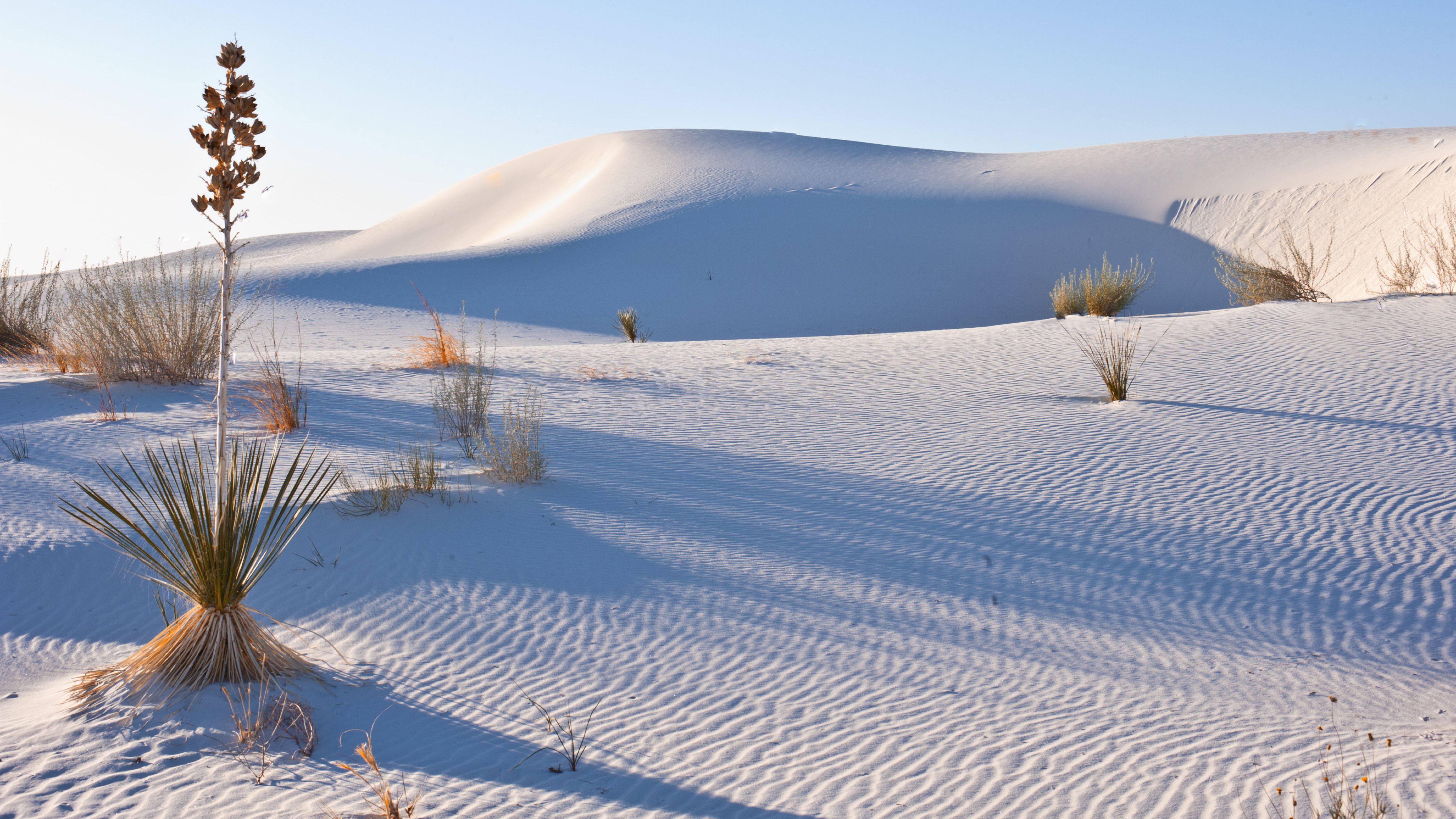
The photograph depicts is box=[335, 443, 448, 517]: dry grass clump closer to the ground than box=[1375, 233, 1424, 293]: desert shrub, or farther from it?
closer to the ground

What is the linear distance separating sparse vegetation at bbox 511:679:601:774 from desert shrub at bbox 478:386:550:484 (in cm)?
296

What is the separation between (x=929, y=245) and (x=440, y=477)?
25.2 m

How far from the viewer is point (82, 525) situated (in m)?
5.99

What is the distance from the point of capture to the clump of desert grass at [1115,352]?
8.93m

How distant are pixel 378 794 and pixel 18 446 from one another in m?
6.93

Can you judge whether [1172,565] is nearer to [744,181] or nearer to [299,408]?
[299,408]

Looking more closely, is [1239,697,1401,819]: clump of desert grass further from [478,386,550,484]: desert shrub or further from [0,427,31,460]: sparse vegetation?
[0,427,31,460]: sparse vegetation

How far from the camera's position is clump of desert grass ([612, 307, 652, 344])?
736 inches

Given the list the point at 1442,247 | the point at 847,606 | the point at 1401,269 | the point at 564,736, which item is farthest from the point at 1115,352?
the point at 564,736

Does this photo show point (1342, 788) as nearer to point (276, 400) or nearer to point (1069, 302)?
point (276, 400)

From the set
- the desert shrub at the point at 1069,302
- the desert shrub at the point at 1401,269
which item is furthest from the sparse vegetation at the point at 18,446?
the desert shrub at the point at 1401,269

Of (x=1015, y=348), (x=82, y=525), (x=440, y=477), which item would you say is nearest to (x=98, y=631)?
(x=82, y=525)

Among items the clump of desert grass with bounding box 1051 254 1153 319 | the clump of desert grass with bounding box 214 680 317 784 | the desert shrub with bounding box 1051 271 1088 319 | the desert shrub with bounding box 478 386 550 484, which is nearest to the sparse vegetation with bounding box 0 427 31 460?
the desert shrub with bounding box 478 386 550 484

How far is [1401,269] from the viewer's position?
13.4m
